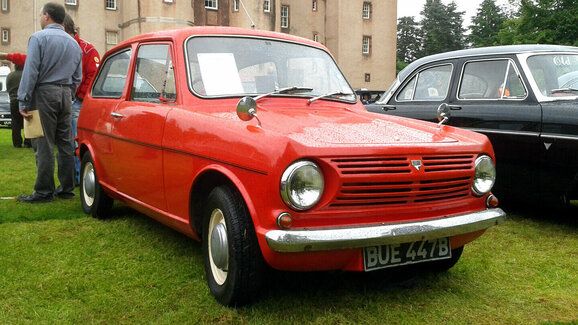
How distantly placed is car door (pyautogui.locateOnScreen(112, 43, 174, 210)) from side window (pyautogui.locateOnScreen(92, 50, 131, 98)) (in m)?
0.26

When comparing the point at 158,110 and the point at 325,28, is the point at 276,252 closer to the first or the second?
the point at 158,110

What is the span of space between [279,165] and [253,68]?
1.56 m

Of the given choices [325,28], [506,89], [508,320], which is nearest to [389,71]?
[325,28]

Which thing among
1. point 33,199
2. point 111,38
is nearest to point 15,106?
point 33,199

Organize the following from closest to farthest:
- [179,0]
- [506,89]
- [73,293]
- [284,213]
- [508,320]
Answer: [284,213] < [508,320] < [73,293] < [506,89] < [179,0]

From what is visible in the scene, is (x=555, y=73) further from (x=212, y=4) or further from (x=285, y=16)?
(x=285, y=16)

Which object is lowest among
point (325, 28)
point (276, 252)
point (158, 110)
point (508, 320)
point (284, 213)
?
point (508, 320)

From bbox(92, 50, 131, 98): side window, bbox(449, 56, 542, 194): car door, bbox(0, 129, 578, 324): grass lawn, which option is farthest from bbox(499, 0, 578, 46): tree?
bbox(92, 50, 131, 98): side window

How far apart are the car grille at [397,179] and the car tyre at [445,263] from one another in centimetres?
71

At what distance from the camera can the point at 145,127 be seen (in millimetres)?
4355

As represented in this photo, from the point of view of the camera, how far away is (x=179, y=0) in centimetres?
3594

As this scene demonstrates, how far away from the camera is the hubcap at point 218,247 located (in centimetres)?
335

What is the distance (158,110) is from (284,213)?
5.77 feet

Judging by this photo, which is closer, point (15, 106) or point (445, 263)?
point (445, 263)
